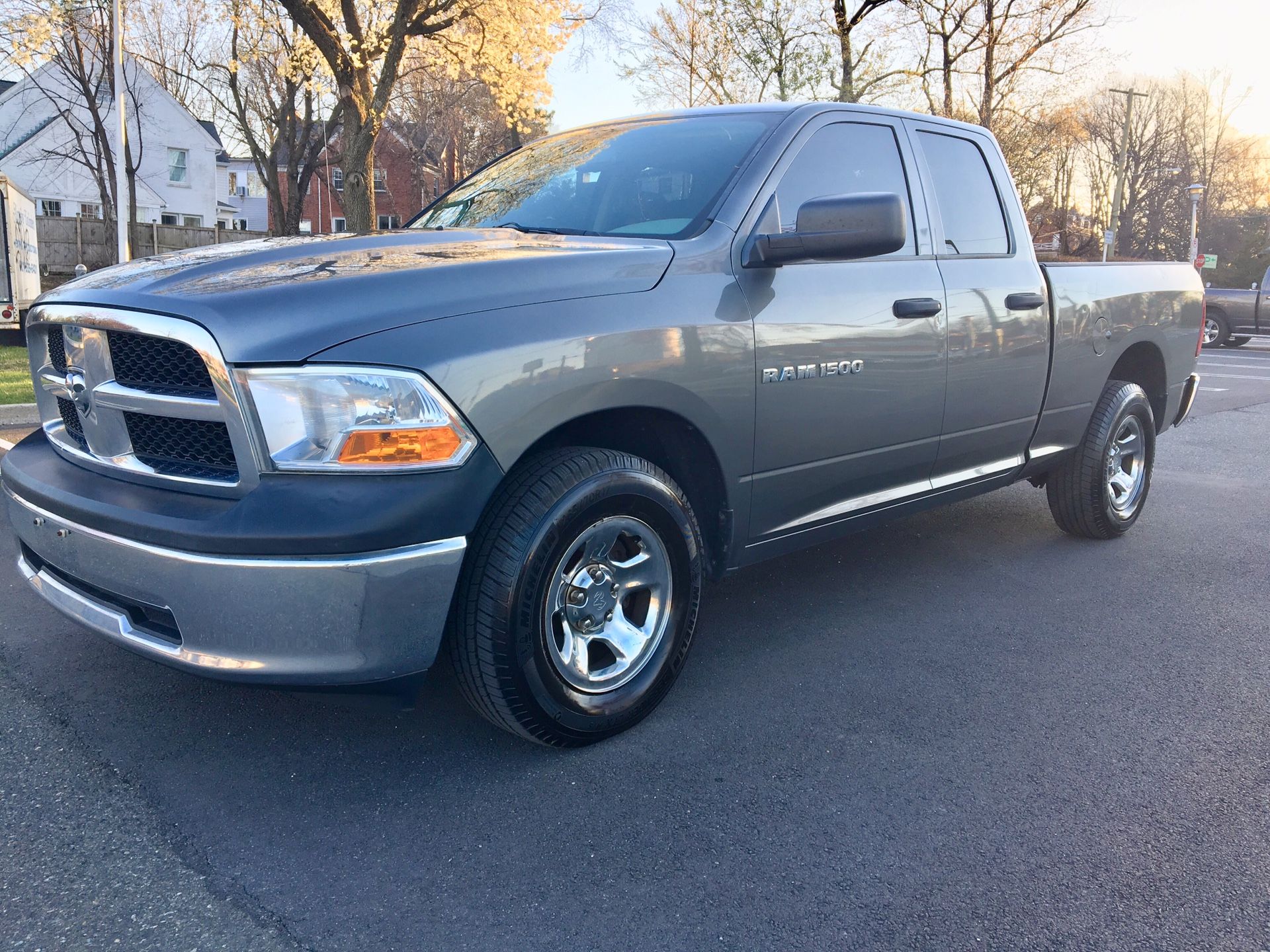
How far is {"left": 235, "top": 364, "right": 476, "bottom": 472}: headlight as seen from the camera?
2.27m

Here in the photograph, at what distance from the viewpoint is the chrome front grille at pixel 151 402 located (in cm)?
232

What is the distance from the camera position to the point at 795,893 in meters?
2.25

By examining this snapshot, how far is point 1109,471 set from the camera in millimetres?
5129

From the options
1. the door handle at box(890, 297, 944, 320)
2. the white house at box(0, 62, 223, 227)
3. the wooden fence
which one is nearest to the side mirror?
the door handle at box(890, 297, 944, 320)

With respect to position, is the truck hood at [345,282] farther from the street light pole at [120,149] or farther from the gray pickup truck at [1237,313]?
the gray pickup truck at [1237,313]

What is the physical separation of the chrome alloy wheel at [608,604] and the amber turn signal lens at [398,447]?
50cm

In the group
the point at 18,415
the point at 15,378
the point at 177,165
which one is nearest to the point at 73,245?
the point at 177,165

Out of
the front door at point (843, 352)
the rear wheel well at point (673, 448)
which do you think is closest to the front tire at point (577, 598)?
the rear wheel well at point (673, 448)

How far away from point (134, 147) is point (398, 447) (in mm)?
47822

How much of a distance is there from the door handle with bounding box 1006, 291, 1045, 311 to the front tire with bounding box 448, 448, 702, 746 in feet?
6.29

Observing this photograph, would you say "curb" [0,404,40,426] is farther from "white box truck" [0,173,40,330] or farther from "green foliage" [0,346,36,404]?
"white box truck" [0,173,40,330]

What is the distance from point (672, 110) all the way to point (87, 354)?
246cm

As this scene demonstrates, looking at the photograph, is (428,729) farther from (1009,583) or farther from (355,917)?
(1009,583)

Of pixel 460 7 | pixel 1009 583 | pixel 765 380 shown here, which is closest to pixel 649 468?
pixel 765 380
